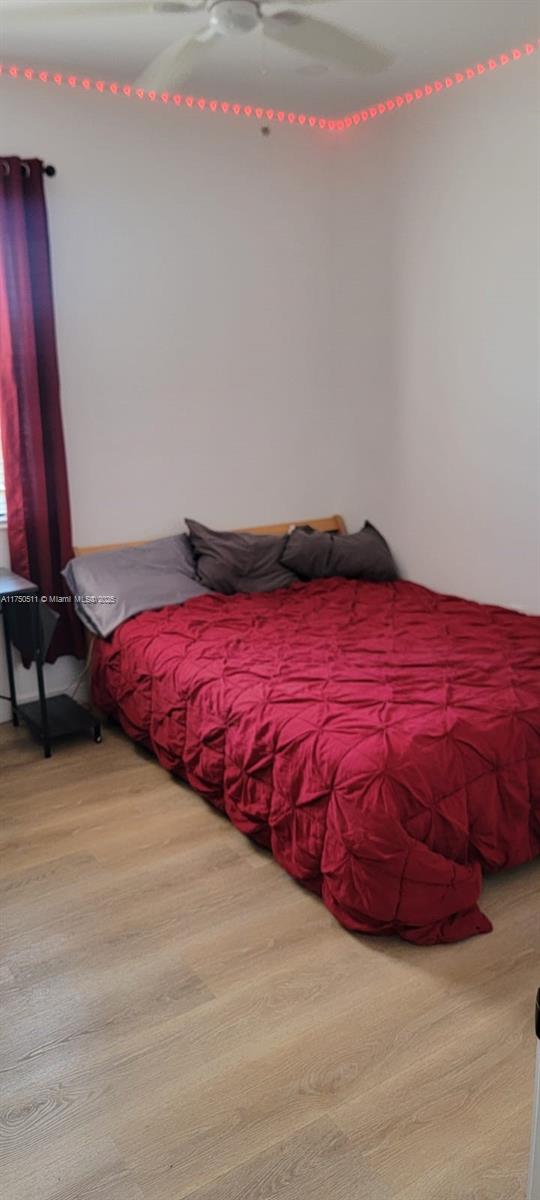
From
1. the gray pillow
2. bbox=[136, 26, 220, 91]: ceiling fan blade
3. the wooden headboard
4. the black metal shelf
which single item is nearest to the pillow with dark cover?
the wooden headboard

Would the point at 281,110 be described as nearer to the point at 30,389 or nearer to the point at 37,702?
the point at 30,389

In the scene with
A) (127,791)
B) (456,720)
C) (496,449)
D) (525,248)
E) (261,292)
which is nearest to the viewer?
(456,720)

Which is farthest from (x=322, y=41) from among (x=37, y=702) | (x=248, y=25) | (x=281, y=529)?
(x=37, y=702)

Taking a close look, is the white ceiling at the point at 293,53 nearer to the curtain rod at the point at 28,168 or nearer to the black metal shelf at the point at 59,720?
the curtain rod at the point at 28,168

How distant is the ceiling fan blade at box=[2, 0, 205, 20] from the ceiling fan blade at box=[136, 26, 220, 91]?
72mm

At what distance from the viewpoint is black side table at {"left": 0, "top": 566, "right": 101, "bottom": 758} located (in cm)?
320

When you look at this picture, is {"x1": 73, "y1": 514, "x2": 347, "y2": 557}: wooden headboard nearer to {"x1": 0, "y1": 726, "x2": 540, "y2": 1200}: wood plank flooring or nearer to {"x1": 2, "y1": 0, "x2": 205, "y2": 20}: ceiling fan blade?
{"x1": 0, "y1": 726, "x2": 540, "y2": 1200}: wood plank flooring

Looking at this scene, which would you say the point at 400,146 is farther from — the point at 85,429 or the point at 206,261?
the point at 85,429

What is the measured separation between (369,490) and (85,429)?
145 centimetres

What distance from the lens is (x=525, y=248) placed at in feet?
11.0

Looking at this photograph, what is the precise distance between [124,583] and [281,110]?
7.47 feet

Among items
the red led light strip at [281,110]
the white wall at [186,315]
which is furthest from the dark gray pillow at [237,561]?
Answer: the red led light strip at [281,110]

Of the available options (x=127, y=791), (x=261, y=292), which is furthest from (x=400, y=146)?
(x=127, y=791)

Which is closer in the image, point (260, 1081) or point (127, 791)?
point (260, 1081)
